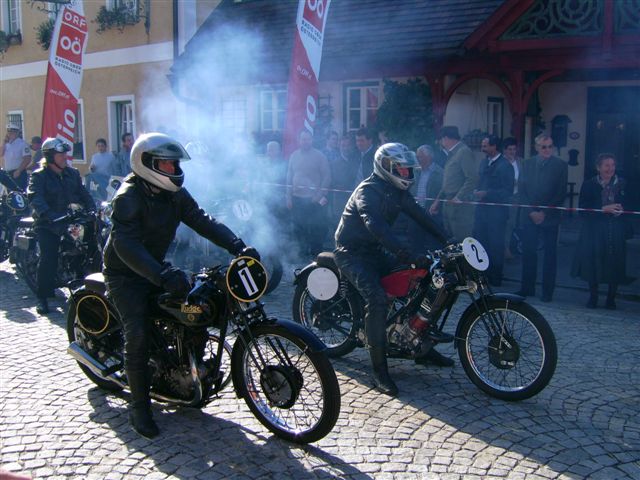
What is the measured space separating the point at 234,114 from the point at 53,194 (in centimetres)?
983

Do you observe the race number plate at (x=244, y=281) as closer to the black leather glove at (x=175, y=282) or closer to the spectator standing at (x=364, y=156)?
the black leather glove at (x=175, y=282)

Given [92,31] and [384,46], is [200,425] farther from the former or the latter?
[92,31]

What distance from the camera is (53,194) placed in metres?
8.29

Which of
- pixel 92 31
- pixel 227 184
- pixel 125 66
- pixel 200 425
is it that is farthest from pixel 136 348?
pixel 92 31

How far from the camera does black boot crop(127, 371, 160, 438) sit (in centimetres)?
460

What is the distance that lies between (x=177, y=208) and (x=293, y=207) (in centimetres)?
571

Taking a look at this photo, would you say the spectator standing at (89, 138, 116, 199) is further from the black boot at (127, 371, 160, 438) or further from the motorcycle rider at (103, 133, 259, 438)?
the black boot at (127, 371, 160, 438)

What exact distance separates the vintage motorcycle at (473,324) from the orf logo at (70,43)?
27.7ft

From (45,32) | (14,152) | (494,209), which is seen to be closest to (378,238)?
(494,209)

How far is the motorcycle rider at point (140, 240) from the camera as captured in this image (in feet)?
14.8

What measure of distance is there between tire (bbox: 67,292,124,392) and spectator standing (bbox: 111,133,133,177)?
891 centimetres

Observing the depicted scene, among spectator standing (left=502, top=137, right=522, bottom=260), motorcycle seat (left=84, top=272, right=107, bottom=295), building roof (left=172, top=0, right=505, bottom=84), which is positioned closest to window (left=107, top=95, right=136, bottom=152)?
building roof (left=172, top=0, right=505, bottom=84)

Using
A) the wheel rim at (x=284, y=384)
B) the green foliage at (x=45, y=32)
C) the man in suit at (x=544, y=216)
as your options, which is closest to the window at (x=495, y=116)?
the man in suit at (x=544, y=216)

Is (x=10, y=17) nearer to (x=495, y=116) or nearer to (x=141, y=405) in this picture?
(x=495, y=116)
